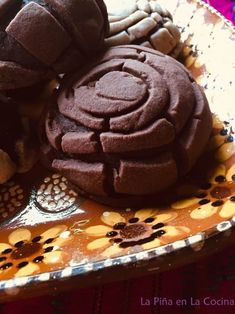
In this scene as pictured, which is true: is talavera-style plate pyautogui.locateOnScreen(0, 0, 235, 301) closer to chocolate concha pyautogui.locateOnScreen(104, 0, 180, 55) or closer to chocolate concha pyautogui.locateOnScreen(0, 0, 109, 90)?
chocolate concha pyautogui.locateOnScreen(104, 0, 180, 55)

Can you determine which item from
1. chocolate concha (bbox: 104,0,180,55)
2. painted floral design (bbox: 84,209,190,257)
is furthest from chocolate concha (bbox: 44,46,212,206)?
chocolate concha (bbox: 104,0,180,55)

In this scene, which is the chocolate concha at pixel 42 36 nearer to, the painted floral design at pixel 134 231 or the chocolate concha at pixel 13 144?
the chocolate concha at pixel 13 144

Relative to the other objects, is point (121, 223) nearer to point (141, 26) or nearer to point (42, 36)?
point (42, 36)

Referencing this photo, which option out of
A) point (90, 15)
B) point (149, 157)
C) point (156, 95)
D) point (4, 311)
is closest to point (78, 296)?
point (4, 311)

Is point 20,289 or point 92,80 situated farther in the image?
point 92,80

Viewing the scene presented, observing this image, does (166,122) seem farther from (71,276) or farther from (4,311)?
(4,311)
